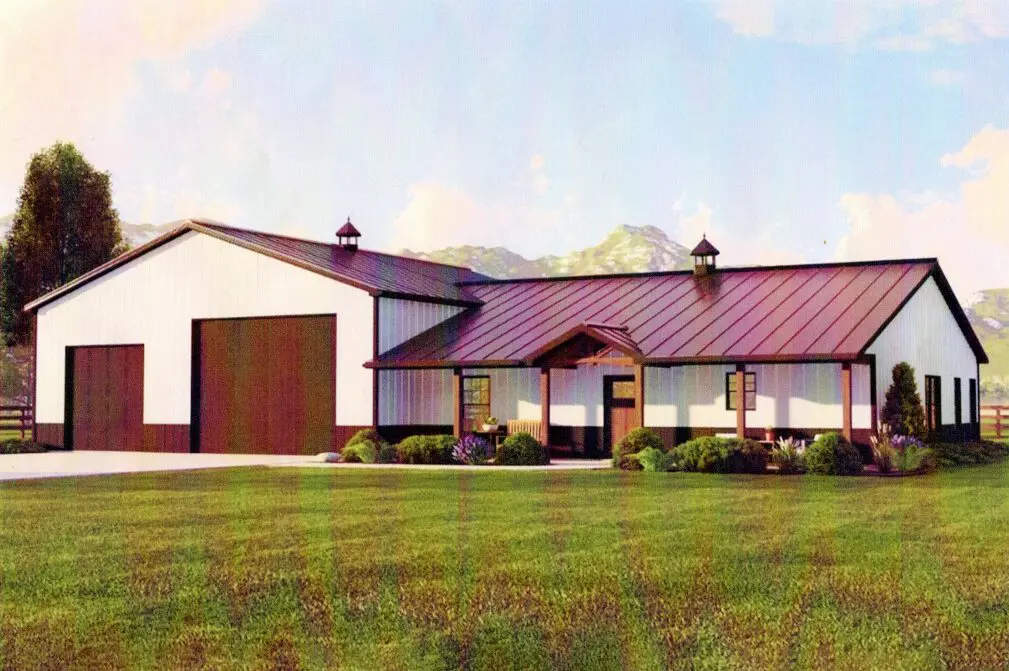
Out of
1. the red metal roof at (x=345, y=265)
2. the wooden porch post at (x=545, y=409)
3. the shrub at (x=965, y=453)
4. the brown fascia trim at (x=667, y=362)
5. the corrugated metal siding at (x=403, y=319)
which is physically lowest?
the shrub at (x=965, y=453)

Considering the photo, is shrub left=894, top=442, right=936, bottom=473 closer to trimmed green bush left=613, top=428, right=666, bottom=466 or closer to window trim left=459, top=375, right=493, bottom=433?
trimmed green bush left=613, top=428, right=666, bottom=466

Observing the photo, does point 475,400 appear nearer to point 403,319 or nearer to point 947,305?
point 403,319

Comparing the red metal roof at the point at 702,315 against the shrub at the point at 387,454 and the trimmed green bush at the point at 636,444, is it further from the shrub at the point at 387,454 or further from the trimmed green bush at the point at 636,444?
the trimmed green bush at the point at 636,444

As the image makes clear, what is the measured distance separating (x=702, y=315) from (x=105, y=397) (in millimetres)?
18549

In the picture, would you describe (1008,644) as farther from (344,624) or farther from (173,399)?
(173,399)

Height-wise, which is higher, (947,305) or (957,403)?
(947,305)

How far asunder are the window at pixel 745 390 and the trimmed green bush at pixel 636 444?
3.70 metres

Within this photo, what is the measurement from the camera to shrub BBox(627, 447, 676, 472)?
2866cm

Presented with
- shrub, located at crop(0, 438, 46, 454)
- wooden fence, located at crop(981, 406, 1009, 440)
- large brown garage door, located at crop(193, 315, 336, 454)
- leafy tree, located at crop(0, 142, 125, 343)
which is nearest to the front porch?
large brown garage door, located at crop(193, 315, 336, 454)

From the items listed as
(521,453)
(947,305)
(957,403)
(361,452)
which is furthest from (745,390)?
(957,403)

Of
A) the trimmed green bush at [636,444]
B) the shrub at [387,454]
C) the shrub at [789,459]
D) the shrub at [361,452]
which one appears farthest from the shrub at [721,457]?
the shrub at [361,452]

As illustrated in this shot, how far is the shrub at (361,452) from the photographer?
3306cm

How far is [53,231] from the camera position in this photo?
2726 inches

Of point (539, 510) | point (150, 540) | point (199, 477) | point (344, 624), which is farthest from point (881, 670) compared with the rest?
point (199, 477)
